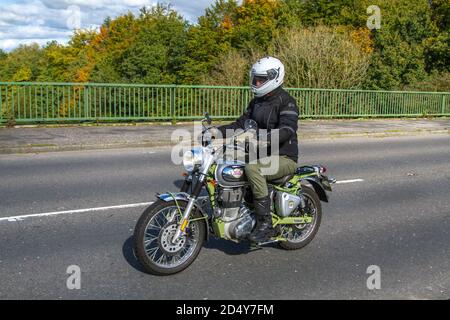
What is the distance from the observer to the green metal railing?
51.9 feet

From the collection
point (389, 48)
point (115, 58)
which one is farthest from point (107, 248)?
point (115, 58)

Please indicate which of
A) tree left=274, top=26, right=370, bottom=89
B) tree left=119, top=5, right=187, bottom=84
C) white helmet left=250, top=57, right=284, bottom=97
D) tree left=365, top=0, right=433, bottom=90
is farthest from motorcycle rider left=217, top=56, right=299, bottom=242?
tree left=119, top=5, right=187, bottom=84

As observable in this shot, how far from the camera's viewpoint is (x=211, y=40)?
181 feet

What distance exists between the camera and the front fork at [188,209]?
4.73 metres

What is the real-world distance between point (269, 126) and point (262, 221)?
936 mm

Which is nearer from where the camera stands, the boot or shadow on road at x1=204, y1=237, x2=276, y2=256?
the boot

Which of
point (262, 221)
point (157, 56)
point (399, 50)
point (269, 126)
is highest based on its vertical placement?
point (157, 56)

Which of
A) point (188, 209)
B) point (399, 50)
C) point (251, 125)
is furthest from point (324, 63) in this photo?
point (188, 209)

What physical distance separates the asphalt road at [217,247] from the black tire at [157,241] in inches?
3.2

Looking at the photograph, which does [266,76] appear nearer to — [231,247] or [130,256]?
[231,247]

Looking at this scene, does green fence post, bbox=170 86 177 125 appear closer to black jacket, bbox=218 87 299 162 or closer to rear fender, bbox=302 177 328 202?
rear fender, bbox=302 177 328 202

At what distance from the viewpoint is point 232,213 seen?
4965 mm

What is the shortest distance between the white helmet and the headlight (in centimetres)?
90

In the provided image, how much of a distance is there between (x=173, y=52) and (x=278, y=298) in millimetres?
52776
